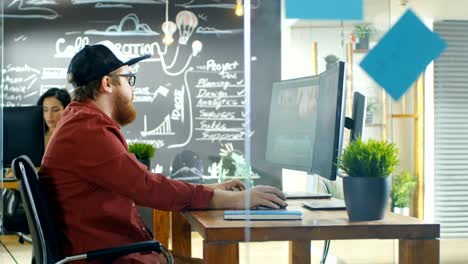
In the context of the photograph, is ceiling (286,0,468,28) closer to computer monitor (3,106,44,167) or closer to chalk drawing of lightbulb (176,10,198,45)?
computer monitor (3,106,44,167)

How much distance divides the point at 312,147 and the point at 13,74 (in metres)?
4.48

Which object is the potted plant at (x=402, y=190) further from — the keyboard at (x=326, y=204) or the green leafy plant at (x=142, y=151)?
the green leafy plant at (x=142, y=151)

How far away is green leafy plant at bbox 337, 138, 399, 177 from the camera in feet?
5.80

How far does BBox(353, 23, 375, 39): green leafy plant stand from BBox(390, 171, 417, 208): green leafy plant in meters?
0.47

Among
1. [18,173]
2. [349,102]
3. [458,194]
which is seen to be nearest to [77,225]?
[18,173]

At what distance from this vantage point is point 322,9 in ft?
6.79

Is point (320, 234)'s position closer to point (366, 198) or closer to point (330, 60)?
point (366, 198)

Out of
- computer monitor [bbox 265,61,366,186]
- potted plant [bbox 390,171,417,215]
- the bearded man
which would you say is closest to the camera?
the bearded man

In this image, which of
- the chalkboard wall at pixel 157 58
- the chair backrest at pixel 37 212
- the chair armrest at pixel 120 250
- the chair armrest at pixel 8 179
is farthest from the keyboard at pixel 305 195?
the chalkboard wall at pixel 157 58

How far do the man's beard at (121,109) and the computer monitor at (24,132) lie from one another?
2.02 meters

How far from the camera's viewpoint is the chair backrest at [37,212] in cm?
175

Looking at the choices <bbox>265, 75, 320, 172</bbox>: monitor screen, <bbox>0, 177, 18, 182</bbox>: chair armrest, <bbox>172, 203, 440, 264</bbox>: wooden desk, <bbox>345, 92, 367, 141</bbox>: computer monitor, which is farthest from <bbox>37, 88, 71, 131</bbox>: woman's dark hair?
<bbox>172, 203, 440, 264</bbox>: wooden desk

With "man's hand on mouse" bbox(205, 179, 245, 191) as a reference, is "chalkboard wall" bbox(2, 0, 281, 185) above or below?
above

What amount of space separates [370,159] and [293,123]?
2.20ft
